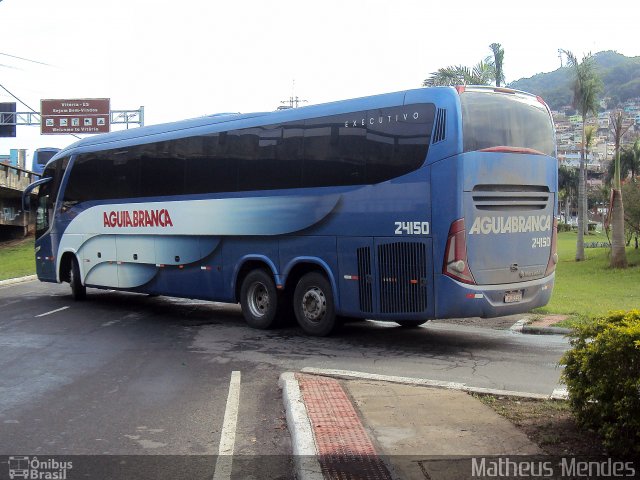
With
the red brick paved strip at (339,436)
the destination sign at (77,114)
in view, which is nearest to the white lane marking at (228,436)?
the red brick paved strip at (339,436)

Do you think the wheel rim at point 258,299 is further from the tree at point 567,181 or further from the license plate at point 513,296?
the tree at point 567,181

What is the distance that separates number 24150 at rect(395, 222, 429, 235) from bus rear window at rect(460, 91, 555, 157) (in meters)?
1.21

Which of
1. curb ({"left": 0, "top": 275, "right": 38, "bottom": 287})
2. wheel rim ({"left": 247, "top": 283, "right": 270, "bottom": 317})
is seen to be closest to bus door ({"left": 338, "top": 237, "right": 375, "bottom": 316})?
wheel rim ({"left": 247, "top": 283, "right": 270, "bottom": 317})

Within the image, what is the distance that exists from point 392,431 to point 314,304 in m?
5.66

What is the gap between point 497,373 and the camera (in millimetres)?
8500

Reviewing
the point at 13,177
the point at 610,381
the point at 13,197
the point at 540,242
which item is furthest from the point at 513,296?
the point at 13,197

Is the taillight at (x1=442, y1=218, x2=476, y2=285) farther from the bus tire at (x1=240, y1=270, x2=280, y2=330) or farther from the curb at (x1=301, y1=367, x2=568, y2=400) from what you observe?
the bus tire at (x1=240, y1=270, x2=280, y2=330)

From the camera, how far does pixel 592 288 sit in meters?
20.9

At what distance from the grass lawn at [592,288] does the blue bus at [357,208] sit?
10.6ft

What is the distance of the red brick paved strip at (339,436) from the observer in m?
4.84

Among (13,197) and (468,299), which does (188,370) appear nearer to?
(468,299)

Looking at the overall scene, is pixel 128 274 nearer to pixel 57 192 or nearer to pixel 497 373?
pixel 57 192

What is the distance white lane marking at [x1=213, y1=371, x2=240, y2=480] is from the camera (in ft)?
16.9

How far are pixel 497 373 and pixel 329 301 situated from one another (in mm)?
3305
